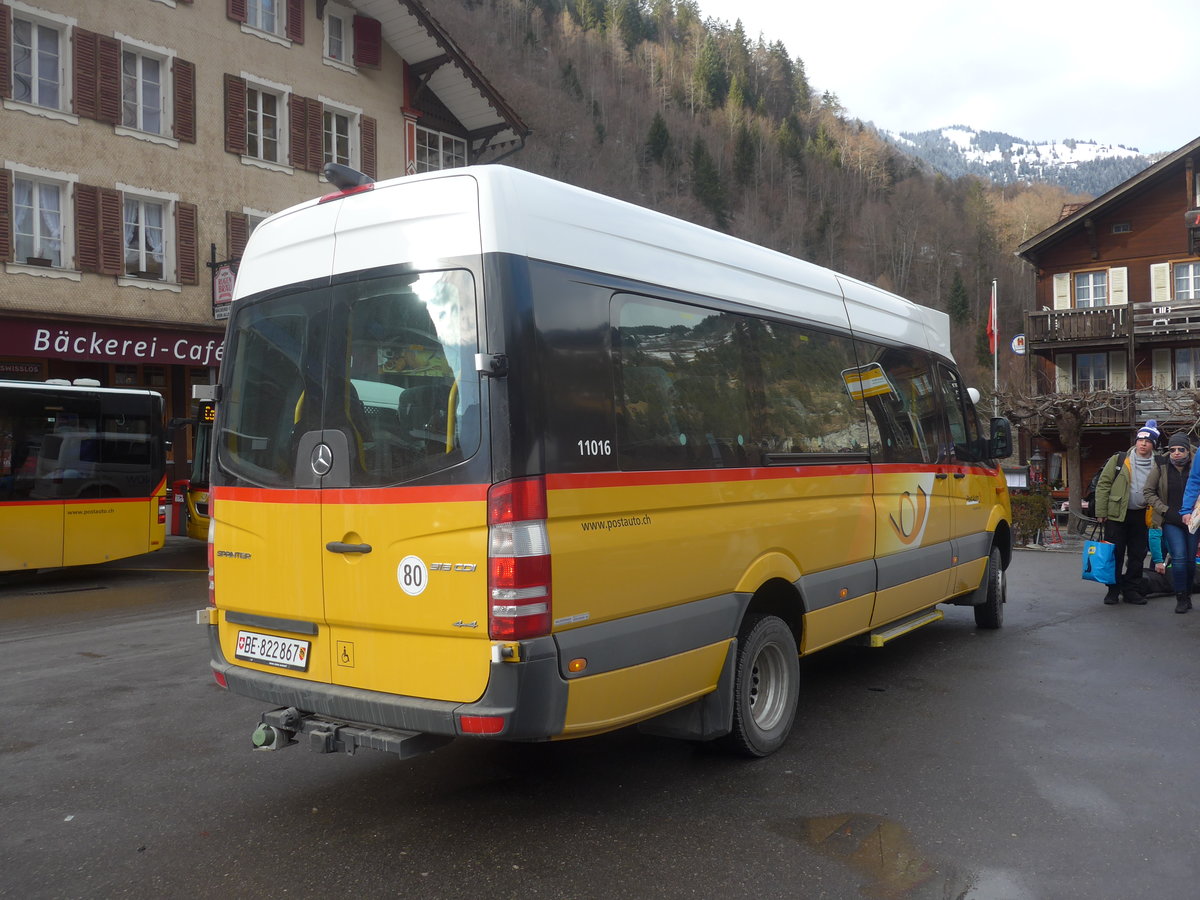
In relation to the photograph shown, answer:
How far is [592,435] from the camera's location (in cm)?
404

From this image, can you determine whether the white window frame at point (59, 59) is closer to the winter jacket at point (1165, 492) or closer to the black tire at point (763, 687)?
the black tire at point (763, 687)

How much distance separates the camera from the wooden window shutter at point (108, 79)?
62.1ft

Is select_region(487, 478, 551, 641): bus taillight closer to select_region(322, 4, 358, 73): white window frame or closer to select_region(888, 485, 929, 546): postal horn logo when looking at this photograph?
select_region(888, 485, 929, 546): postal horn logo

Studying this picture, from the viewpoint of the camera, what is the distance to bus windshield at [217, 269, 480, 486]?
3895 mm

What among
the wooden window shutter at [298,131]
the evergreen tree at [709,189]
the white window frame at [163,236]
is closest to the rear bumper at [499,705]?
the white window frame at [163,236]

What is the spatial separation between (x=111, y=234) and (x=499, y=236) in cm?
1804

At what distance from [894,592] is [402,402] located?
3.92m

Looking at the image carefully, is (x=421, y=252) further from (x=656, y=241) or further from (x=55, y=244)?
(x=55, y=244)

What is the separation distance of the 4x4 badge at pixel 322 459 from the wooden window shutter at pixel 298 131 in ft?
65.4

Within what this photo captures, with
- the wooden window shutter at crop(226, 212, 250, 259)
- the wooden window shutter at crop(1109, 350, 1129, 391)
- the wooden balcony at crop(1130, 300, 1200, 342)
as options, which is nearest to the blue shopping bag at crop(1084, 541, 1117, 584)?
the wooden window shutter at crop(226, 212, 250, 259)

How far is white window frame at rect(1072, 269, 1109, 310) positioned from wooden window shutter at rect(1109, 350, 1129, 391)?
1886 mm

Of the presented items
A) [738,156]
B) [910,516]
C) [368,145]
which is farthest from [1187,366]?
[738,156]

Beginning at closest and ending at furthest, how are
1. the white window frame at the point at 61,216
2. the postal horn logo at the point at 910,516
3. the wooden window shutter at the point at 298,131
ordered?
the postal horn logo at the point at 910,516, the white window frame at the point at 61,216, the wooden window shutter at the point at 298,131

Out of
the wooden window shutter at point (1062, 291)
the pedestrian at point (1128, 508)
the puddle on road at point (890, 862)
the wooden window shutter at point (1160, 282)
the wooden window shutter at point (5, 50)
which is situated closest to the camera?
the puddle on road at point (890, 862)
